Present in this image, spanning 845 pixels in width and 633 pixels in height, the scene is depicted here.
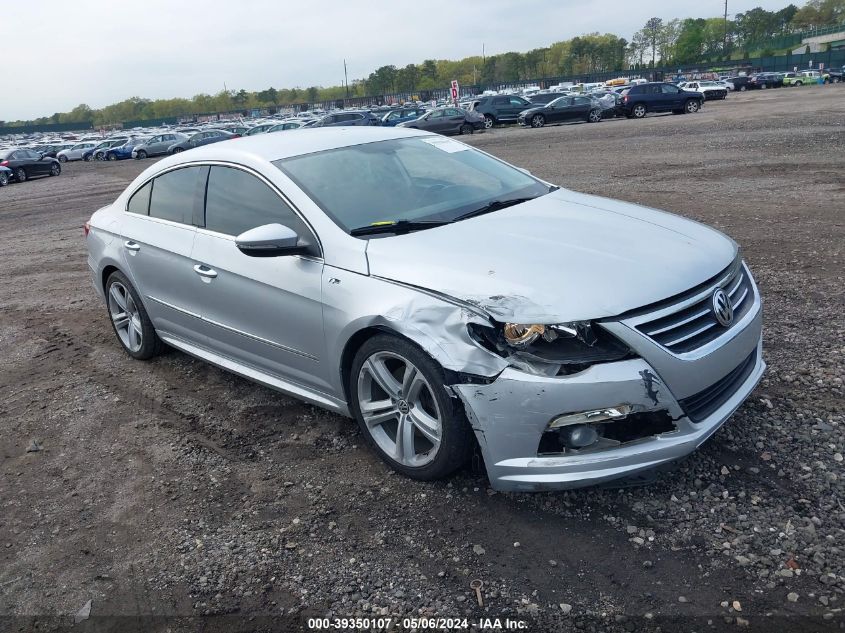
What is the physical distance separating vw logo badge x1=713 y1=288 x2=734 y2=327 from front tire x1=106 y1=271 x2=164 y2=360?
4.01 meters

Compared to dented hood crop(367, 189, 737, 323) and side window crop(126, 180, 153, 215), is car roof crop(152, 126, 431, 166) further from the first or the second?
dented hood crop(367, 189, 737, 323)

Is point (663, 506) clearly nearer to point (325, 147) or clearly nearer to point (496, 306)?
point (496, 306)

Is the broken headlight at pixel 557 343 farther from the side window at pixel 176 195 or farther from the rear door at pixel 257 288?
the side window at pixel 176 195

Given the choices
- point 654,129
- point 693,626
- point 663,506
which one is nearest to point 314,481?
point 663,506

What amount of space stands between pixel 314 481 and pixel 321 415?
772mm

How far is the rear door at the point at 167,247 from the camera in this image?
4.64 meters

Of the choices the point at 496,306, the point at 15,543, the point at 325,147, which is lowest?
the point at 15,543

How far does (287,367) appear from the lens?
402cm

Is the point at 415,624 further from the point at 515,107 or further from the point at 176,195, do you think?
the point at 515,107

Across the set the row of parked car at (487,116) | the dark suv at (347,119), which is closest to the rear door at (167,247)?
the row of parked car at (487,116)

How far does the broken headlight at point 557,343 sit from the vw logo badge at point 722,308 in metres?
0.58

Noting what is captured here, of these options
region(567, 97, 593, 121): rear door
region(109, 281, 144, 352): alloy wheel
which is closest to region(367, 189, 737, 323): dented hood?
region(109, 281, 144, 352): alloy wheel

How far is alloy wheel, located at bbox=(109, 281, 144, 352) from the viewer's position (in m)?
5.53

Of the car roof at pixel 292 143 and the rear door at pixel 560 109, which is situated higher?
the car roof at pixel 292 143
